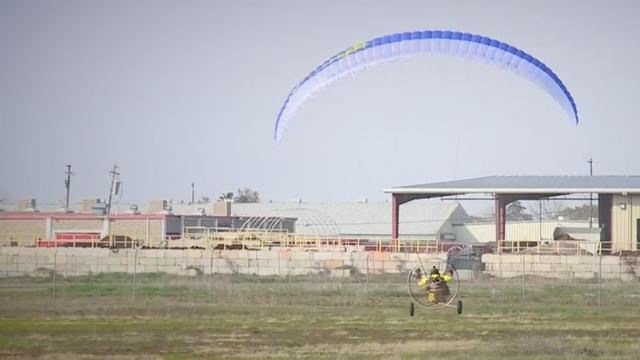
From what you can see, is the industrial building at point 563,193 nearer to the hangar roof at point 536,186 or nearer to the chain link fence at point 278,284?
the hangar roof at point 536,186

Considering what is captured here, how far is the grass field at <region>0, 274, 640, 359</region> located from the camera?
22.0 meters

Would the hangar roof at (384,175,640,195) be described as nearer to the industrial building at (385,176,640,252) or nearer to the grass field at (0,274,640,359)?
the industrial building at (385,176,640,252)

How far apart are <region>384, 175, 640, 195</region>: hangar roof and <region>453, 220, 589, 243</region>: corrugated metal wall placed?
30121 millimetres

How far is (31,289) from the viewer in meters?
39.5

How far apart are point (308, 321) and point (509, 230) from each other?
6849cm

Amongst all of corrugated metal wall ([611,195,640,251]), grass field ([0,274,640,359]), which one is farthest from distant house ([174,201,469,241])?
grass field ([0,274,640,359])

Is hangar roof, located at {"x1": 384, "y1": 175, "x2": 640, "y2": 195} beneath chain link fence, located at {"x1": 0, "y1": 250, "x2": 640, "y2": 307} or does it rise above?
above

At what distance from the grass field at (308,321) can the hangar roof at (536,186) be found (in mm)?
12803

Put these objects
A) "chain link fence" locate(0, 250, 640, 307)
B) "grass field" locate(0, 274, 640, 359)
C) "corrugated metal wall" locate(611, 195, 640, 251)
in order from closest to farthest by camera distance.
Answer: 1. "grass field" locate(0, 274, 640, 359)
2. "chain link fence" locate(0, 250, 640, 307)
3. "corrugated metal wall" locate(611, 195, 640, 251)

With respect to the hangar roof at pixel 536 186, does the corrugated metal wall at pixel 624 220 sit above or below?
below

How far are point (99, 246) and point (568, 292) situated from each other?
30.3 m

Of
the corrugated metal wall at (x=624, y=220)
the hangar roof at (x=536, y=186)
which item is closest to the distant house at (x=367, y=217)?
the hangar roof at (x=536, y=186)

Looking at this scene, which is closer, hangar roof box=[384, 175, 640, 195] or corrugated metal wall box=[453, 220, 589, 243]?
hangar roof box=[384, 175, 640, 195]

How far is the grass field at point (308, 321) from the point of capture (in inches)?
866
